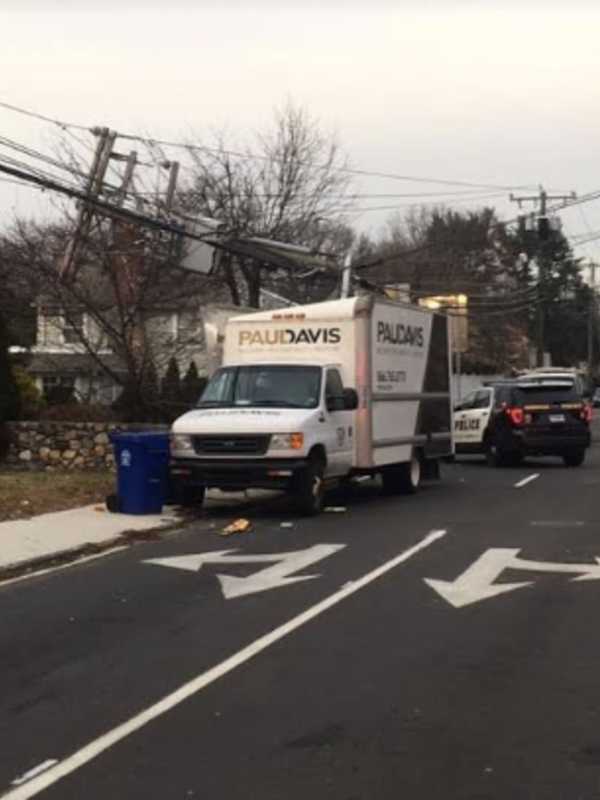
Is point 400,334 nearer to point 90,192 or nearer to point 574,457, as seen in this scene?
point 90,192

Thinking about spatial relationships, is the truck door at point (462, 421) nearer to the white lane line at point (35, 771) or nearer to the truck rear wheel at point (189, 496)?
the truck rear wheel at point (189, 496)

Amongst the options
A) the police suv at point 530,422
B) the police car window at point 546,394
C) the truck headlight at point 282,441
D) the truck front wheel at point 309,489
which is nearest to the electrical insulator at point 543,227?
the police suv at point 530,422

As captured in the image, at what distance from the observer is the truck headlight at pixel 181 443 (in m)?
15.5

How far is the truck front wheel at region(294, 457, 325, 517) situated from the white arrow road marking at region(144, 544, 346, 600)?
271 cm

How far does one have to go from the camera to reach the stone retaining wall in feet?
69.9

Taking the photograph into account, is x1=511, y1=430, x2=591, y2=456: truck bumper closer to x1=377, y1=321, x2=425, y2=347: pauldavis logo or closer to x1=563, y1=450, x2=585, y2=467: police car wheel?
x1=563, y1=450, x2=585, y2=467: police car wheel

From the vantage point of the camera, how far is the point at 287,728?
226 inches

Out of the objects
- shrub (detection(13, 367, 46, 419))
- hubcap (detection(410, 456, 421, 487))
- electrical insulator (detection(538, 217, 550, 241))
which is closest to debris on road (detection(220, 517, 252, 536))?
hubcap (detection(410, 456, 421, 487))

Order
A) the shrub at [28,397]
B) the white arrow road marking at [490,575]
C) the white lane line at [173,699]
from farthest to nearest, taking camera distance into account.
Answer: the shrub at [28,397], the white arrow road marking at [490,575], the white lane line at [173,699]

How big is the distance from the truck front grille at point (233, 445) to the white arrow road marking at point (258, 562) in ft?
9.43

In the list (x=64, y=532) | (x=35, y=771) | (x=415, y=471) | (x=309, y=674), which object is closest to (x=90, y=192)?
(x=415, y=471)

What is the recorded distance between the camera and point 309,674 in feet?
22.4

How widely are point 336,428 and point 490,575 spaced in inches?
246

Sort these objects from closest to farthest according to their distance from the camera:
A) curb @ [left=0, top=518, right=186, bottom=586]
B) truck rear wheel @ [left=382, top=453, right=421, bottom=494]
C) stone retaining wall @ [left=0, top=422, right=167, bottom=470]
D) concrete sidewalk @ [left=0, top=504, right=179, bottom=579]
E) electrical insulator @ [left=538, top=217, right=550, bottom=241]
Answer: curb @ [left=0, top=518, right=186, bottom=586] → concrete sidewalk @ [left=0, top=504, right=179, bottom=579] → truck rear wheel @ [left=382, top=453, right=421, bottom=494] → stone retaining wall @ [left=0, top=422, right=167, bottom=470] → electrical insulator @ [left=538, top=217, right=550, bottom=241]
